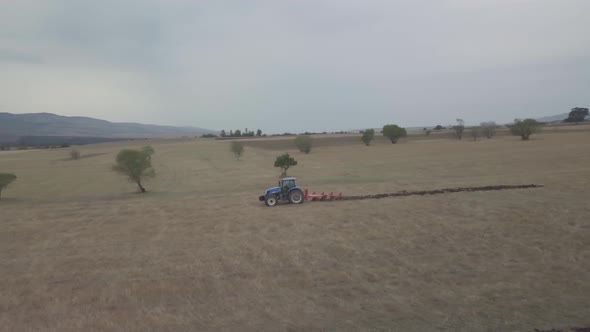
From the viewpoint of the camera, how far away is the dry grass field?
10219mm

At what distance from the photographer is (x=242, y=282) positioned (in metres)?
12.6

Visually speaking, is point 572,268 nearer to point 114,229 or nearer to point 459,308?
point 459,308

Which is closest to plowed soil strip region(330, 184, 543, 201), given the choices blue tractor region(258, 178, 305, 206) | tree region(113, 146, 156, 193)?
blue tractor region(258, 178, 305, 206)

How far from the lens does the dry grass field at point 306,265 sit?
402 inches

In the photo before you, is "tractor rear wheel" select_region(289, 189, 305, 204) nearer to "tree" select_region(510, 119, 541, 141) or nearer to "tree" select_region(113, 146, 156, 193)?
"tree" select_region(113, 146, 156, 193)

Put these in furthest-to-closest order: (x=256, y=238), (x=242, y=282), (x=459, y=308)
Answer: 1. (x=256, y=238)
2. (x=242, y=282)
3. (x=459, y=308)

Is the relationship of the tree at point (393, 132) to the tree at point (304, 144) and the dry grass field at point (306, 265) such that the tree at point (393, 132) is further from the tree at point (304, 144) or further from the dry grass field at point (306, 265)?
the dry grass field at point (306, 265)

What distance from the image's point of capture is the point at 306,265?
13758 millimetres

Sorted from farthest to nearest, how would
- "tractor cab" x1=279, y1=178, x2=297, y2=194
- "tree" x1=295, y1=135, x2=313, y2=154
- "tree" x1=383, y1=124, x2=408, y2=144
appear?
"tree" x1=383, y1=124, x2=408, y2=144, "tree" x1=295, y1=135, x2=313, y2=154, "tractor cab" x1=279, y1=178, x2=297, y2=194

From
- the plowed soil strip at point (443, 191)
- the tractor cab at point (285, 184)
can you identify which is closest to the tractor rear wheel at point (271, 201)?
the tractor cab at point (285, 184)

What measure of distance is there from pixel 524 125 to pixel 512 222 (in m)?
78.5

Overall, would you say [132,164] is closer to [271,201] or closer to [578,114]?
[271,201]

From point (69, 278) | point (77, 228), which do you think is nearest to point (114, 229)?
point (77, 228)

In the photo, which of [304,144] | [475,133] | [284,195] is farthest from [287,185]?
[475,133]
